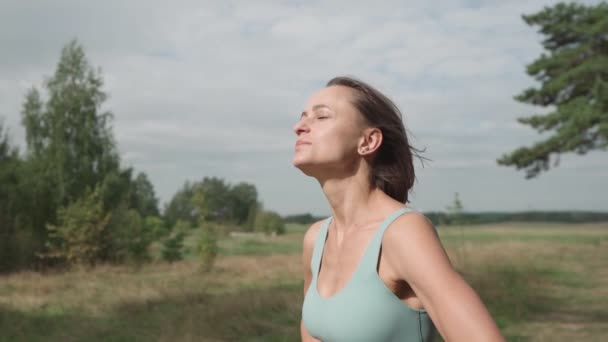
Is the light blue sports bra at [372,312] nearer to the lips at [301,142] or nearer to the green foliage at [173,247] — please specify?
the lips at [301,142]

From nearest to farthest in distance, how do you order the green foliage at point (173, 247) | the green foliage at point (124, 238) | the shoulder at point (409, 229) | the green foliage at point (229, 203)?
the shoulder at point (409, 229)
the green foliage at point (124, 238)
the green foliage at point (173, 247)
the green foliage at point (229, 203)

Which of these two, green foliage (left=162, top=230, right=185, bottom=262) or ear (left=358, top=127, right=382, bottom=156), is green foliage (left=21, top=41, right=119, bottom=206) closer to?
green foliage (left=162, top=230, right=185, bottom=262)

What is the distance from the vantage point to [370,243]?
5.17ft

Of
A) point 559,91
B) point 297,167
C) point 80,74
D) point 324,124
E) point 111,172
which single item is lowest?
point 297,167

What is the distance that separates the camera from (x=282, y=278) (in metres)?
15.9

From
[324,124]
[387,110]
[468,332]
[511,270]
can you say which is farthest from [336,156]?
[511,270]

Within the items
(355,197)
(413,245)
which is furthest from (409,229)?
(355,197)

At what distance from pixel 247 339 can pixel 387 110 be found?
6.86 m

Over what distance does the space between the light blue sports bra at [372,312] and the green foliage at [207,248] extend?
57.4 feet

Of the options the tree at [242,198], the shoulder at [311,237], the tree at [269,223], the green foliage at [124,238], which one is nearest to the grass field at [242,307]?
the shoulder at [311,237]

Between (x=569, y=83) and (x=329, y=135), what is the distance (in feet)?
61.2

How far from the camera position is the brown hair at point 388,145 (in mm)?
1758

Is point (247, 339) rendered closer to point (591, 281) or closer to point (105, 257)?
point (591, 281)

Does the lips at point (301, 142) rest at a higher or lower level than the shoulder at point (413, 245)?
higher
